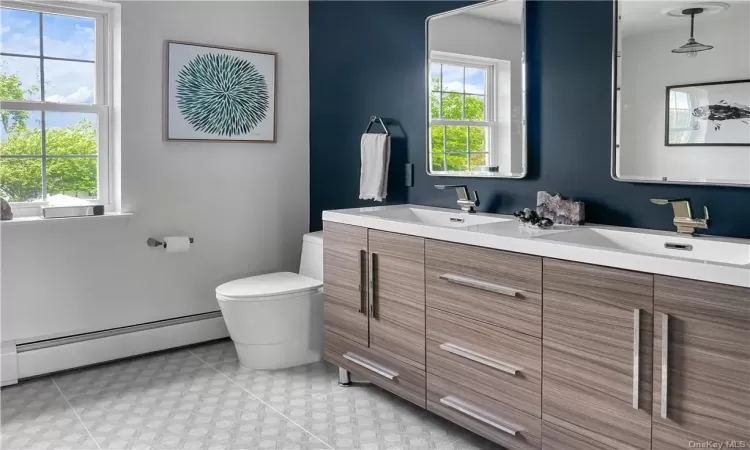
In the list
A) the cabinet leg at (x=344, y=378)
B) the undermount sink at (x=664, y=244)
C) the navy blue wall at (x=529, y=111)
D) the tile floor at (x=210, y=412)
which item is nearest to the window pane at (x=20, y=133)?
the tile floor at (x=210, y=412)

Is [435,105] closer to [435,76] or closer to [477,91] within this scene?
[435,76]

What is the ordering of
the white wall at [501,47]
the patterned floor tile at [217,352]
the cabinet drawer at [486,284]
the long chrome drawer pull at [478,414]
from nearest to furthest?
the cabinet drawer at [486,284] < the long chrome drawer pull at [478,414] < the white wall at [501,47] < the patterned floor tile at [217,352]

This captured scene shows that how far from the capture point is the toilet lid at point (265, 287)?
10.4 feet

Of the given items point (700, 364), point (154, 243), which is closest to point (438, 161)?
point (154, 243)

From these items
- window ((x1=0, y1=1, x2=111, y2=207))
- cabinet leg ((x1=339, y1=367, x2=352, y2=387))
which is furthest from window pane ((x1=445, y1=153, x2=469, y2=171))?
window ((x1=0, y1=1, x2=111, y2=207))

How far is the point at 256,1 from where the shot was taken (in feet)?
12.4

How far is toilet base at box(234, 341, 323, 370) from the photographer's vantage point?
129 inches

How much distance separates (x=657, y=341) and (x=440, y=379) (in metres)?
0.94

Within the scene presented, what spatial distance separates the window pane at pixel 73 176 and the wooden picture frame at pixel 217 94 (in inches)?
17.0

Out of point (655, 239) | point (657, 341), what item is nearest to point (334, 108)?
point (655, 239)

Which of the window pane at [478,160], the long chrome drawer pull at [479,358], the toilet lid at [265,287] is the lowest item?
the long chrome drawer pull at [479,358]

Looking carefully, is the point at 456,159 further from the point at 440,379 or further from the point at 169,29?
the point at 169,29

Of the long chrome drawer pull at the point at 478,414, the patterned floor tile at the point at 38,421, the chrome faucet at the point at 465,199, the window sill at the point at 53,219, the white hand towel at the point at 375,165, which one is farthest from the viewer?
the white hand towel at the point at 375,165

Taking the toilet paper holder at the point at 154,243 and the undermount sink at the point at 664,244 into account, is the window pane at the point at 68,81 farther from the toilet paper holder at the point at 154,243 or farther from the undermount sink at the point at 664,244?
the undermount sink at the point at 664,244
